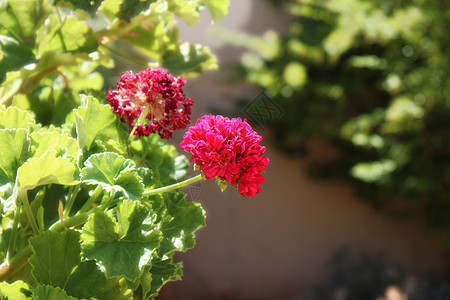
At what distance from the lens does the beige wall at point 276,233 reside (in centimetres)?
382

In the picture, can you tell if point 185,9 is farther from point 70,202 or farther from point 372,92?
point 372,92

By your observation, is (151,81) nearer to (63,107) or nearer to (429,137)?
(63,107)

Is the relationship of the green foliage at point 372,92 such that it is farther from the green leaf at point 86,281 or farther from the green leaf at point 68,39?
the green leaf at point 86,281

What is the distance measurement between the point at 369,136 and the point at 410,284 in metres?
1.04

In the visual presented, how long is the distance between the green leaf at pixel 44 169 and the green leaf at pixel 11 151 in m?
0.04

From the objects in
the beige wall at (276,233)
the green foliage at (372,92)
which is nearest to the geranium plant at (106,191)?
the green foliage at (372,92)

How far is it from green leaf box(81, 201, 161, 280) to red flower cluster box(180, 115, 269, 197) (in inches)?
2.8

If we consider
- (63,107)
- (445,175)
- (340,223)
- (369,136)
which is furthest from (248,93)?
(63,107)

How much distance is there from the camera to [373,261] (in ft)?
12.7

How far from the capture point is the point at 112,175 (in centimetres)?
44

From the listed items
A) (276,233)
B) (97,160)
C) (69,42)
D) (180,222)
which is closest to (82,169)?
(97,160)

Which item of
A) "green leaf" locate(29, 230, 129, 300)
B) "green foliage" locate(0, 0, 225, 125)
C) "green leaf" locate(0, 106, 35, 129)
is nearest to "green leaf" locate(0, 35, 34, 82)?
"green foliage" locate(0, 0, 225, 125)

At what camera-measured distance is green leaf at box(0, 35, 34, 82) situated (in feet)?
1.82

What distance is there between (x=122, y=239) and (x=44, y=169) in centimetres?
10
